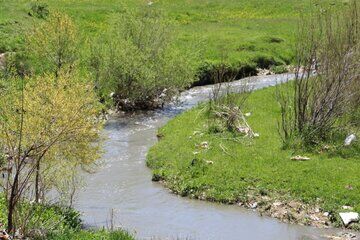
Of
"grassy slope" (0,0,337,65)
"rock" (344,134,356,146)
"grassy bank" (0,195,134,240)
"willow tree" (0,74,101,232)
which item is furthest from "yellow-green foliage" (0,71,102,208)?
"grassy slope" (0,0,337,65)

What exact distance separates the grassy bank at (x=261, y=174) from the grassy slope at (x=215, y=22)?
13.4 m

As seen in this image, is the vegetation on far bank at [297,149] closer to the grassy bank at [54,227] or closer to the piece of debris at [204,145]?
the piece of debris at [204,145]

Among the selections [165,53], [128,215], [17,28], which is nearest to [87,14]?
[17,28]

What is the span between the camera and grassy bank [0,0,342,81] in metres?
43.8

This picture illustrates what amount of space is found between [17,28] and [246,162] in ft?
78.5

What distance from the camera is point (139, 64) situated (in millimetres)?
34344

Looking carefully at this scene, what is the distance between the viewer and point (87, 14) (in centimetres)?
5300

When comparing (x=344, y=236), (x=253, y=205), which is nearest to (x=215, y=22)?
(x=253, y=205)

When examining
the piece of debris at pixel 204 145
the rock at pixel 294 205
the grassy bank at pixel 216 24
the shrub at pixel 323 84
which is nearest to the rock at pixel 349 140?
the shrub at pixel 323 84

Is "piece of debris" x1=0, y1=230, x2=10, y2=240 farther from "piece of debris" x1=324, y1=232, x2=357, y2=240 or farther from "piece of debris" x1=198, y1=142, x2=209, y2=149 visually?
"piece of debris" x1=198, y1=142, x2=209, y2=149

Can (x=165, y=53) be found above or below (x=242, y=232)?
above

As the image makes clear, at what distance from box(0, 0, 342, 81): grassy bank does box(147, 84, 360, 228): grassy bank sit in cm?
1242

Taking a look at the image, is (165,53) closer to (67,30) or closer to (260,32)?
(67,30)

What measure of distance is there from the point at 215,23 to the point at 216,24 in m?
0.72
